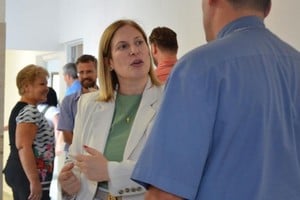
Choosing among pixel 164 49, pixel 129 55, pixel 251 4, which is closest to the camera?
pixel 251 4

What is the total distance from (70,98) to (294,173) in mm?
2116

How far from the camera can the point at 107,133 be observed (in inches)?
63.7

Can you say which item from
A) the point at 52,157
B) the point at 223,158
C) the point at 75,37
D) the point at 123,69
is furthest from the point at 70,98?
the point at 75,37

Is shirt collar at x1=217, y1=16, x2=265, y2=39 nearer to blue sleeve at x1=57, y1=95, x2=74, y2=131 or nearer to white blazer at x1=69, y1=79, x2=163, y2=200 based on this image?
white blazer at x1=69, y1=79, x2=163, y2=200

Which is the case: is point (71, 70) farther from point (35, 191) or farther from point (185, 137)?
point (185, 137)

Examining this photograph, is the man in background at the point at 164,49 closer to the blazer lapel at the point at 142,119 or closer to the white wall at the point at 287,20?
the white wall at the point at 287,20

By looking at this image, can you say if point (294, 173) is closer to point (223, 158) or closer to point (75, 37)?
point (223, 158)

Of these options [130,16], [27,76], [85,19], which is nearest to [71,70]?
[130,16]

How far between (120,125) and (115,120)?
30 millimetres

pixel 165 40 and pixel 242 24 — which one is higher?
pixel 165 40

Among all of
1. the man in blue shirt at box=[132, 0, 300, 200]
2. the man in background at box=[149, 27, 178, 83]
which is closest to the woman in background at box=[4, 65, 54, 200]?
the man in background at box=[149, 27, 178, 83]

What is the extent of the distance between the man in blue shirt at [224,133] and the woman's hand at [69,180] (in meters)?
0.68

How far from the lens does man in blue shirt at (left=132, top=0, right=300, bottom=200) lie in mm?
918

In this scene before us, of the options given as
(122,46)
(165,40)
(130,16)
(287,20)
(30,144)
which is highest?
(130,16)
